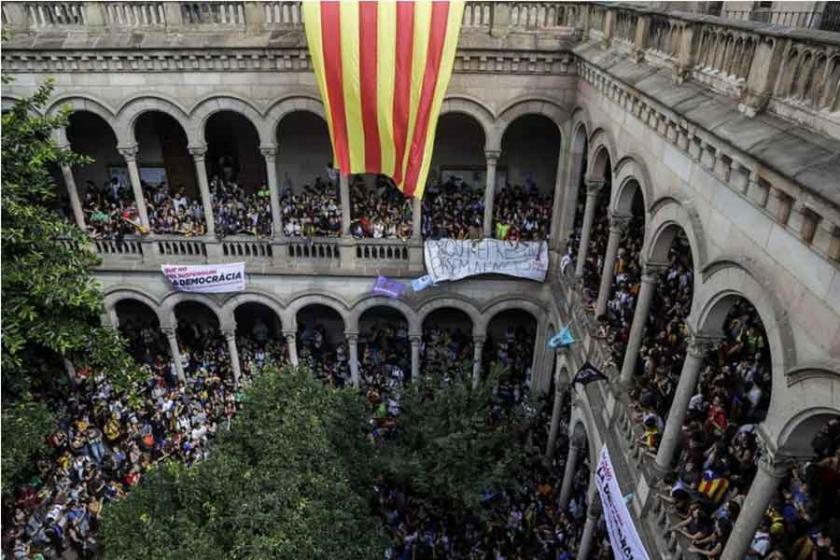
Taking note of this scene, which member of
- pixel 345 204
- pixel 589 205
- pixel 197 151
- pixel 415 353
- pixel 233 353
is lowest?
pixel 233 353

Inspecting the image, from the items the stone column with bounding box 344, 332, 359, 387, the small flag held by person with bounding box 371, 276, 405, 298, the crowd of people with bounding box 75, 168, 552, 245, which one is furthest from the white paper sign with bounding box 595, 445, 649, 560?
the stone column with bounding box 344, 332, 359, 387

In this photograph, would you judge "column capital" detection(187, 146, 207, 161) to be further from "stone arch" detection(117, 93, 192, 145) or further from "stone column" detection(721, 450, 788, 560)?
"stone column" detection(721, 450, 788, 560)

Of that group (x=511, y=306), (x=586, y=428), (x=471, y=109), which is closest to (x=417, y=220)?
(x=471, y=109)

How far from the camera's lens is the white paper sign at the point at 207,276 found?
64.4 feet

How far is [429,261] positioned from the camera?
18.9 meters

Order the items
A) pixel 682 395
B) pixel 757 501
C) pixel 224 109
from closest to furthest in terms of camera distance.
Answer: pixel 757 501 < pixel 682 395 < pixel 224 109

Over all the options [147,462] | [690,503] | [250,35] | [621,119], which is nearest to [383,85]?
[250,35]

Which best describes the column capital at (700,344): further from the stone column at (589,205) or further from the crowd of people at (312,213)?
the crowd of people at (312,213)

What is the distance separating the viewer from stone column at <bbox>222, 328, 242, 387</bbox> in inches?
818

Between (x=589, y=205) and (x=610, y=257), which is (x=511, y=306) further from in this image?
(x=610, y=257)

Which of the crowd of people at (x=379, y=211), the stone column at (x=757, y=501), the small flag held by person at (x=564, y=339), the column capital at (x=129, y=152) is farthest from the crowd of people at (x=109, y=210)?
the stone column at (x=757, y=501)

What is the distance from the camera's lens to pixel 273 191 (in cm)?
1878

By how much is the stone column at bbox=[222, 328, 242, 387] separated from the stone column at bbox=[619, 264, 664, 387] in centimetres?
1343

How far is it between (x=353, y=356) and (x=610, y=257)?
10.4 meters
